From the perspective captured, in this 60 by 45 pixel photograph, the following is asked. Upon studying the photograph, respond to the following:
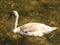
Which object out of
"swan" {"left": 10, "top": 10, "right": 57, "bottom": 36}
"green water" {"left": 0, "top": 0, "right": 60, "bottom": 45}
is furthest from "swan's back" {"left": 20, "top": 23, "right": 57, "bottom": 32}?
"green water" {"left": 0, "top": 0, "right": 60, "bottom": 45}

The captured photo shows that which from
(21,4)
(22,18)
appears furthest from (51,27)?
(21,4)

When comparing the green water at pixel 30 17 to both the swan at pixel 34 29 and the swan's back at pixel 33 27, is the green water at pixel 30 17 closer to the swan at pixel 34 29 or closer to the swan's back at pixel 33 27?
the swan at pixel 34 29

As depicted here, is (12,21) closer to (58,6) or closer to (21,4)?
(21,4)

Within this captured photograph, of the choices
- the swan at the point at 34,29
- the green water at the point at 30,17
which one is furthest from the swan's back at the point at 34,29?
the green water at the point at 30,17

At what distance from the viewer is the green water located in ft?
30.9

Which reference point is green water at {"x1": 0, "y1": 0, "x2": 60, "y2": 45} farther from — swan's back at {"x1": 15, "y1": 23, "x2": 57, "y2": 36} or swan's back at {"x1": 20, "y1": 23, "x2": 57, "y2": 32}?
swan's back at {"x1": 20, "y1": 23, "x2": 57, "y2": 32}

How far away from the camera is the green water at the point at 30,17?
9414 mm

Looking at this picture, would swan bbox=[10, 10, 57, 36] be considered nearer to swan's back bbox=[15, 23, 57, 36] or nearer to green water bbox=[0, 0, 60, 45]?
swan's back bbox=[15, 23, 57, 36]

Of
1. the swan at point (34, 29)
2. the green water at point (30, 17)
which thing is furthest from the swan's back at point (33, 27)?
the green water at point (30, 17)

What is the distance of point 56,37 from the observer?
9.58 metres

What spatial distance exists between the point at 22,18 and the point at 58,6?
4.83 feet

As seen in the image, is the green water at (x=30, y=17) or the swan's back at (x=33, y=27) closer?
the green water at (x=30, y=17)

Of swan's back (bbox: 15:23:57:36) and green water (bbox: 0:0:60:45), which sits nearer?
green water (bbox: 0:0:60:45)

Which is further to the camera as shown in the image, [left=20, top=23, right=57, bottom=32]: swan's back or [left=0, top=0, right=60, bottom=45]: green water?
[left=20, top=23, right=57, bottom=32]: swan's back
